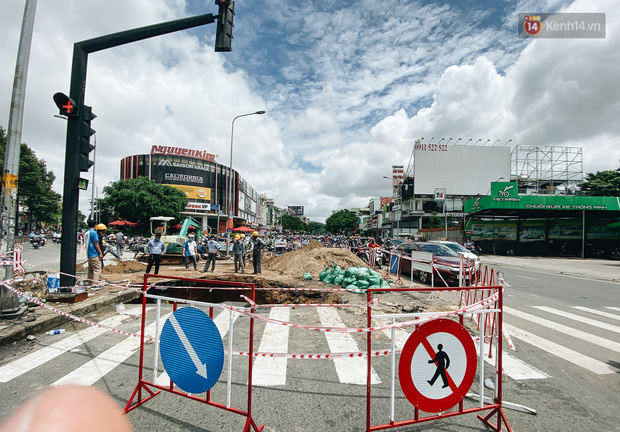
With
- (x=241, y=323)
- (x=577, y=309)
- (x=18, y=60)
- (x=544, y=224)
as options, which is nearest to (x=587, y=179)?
(x=544, y=224)

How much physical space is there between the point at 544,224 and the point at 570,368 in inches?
1385

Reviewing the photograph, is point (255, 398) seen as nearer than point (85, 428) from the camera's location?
No

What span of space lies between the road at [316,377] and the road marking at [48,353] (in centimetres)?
1

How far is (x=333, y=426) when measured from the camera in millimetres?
3023

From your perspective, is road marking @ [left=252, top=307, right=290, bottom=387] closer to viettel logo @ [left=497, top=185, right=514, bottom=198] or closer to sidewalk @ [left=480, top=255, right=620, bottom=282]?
sidewalk @ [left=480, top=255, right=620, bottom=282]

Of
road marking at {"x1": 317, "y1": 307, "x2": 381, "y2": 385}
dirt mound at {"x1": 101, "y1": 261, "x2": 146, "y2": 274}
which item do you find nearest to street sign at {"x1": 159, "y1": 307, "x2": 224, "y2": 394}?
road marking at {"x1": 317, "y1": 307, "x2": 381, "y2": 385}

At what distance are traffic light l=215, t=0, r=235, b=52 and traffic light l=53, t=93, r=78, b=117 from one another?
326 cm

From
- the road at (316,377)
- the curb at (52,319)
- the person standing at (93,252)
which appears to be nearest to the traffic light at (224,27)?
the road at (316,377)

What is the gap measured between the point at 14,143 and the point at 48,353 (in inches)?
165

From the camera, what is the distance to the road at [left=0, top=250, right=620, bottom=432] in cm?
314

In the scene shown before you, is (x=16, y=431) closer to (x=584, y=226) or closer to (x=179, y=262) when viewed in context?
(x=179, y=262)

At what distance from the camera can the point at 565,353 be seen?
5.07 meters

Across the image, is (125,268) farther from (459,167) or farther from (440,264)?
(459,167)

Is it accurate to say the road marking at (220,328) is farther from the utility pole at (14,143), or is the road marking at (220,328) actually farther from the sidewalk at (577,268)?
the sidewalk at (577,268)
